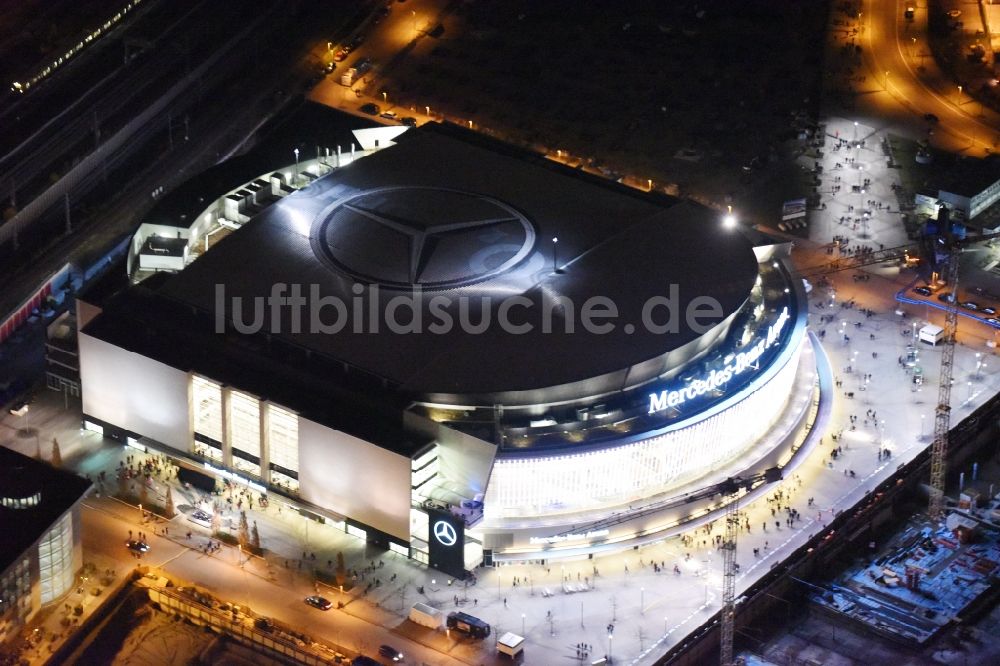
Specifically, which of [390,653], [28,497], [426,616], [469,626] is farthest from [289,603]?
[28,497]

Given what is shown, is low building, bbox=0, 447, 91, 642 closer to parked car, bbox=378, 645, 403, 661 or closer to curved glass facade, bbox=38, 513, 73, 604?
curved glass facade, bbox=38, 513, 73, 604

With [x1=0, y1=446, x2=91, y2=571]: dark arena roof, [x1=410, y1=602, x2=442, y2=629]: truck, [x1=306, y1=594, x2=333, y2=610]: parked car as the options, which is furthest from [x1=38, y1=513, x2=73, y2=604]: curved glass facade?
[x1=410, y1=602, x2=442, y2=629]: truck

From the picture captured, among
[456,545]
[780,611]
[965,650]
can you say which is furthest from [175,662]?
[965,650]

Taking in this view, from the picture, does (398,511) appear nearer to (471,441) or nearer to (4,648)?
(471,441)

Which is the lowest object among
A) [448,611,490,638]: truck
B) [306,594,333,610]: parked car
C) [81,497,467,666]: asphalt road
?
[81,497,467,666]: asphalt road

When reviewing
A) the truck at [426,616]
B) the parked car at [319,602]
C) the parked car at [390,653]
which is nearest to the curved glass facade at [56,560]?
the parked car at [319,602]

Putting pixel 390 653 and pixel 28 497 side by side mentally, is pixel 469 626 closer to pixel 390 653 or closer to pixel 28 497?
pixel 390 653
